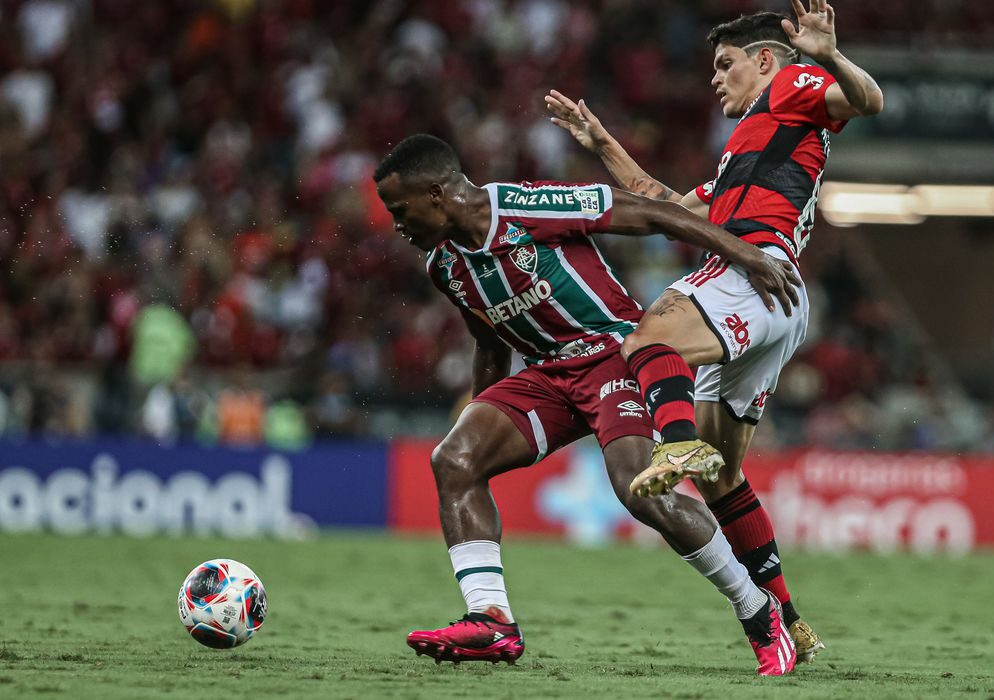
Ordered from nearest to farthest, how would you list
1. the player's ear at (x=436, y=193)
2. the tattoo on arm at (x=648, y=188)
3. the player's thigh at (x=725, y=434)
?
the player's ear at (x=436, y=193)
the player's thigh at (x=725, y=434)
the tattoo on arm at (x=648, y=188)

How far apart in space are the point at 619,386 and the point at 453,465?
76 centimetres

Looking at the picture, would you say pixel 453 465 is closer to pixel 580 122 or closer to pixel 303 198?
pixel 580 122

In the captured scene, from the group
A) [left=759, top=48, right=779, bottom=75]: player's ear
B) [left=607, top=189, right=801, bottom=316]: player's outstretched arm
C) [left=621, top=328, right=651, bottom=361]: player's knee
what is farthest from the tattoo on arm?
[left=621, top=328, right=651, bottom=361]: player's knee

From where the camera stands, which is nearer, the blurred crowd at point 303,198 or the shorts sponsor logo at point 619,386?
the shorts sponsor logo at point 619,386

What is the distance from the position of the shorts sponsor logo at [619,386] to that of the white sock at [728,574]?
0.68 meters

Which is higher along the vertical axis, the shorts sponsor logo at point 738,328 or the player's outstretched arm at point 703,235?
the player's outstretched arm at point 703,235

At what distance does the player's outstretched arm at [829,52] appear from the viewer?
6039mm

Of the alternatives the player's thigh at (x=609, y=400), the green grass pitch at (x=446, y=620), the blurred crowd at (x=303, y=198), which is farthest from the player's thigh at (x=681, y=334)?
the blurred crowd at (x=303, y=198)

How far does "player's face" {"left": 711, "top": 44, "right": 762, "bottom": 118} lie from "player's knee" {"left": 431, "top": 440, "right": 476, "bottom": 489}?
205 cm

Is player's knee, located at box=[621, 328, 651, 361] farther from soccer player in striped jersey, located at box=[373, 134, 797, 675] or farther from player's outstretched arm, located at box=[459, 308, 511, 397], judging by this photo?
player's outstretched arm, located at box=[459, 308, 511, 397]

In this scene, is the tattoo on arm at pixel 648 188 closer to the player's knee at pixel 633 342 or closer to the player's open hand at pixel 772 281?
the player's open hand at pixel 772 281

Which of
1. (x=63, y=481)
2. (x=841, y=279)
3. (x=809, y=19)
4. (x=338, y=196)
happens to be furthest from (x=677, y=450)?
(x=841, y=279)

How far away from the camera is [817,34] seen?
19.9 ft

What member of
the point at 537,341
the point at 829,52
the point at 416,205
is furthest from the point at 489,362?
the point at 829,52
